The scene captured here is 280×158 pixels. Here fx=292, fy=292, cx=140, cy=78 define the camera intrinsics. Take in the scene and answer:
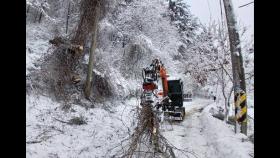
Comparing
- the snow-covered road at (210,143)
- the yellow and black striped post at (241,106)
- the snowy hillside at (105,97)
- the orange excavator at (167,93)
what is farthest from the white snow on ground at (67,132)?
the yellow and black striped post at (241,106)

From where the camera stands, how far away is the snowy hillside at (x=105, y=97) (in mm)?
8031

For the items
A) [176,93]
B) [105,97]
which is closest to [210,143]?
[176,93]

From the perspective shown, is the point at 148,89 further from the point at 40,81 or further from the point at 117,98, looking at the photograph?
the point at 117,98

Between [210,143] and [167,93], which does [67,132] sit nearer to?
[210,143]

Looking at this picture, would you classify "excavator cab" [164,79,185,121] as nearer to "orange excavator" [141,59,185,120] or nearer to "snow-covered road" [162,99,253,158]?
"orange excavator" [141,59,185,120]

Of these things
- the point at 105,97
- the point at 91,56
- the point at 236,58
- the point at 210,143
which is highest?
the point at 91,56

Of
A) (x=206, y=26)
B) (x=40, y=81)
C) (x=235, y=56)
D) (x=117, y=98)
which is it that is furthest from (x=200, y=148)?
(x=206, y=26)

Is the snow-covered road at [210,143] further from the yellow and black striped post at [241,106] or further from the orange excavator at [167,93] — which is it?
the orange excavator at [167,93]

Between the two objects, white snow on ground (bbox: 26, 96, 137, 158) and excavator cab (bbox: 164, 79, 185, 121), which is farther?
excavator cab (bbox: 164, 79, 185, 121)

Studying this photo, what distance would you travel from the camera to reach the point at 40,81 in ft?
38.2

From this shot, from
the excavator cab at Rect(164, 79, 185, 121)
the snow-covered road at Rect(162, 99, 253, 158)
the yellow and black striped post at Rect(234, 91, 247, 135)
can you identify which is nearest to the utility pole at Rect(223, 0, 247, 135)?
the yellow and black striped post at Rect(234, 91, 247, 135)

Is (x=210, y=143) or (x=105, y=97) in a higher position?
(x=105, y=97)

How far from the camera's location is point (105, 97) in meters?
15.2

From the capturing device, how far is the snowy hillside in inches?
316
